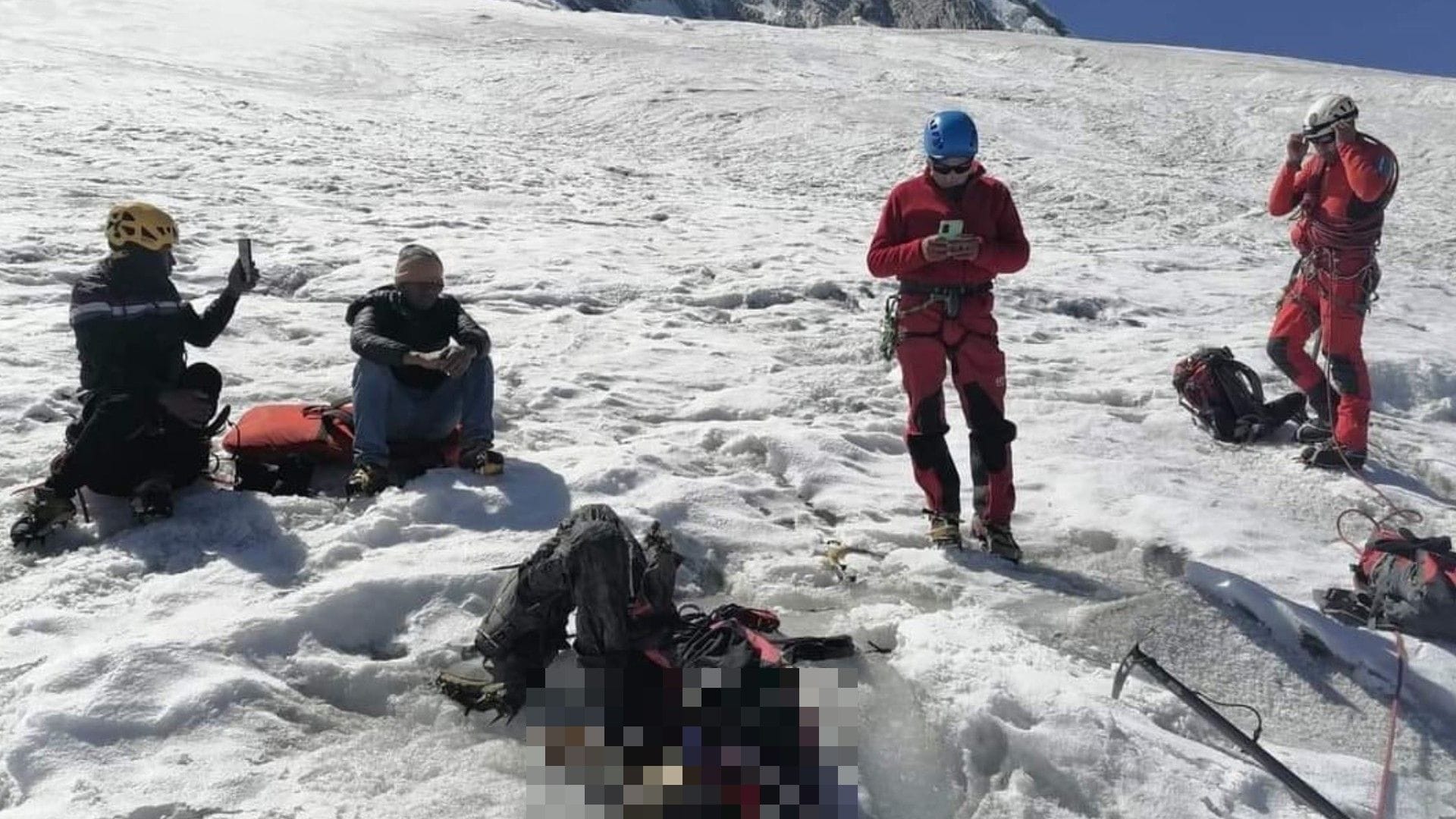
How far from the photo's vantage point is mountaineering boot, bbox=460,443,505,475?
588 cm

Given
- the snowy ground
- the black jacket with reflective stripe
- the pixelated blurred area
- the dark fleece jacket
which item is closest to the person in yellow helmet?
the black jacket with reflective stripe

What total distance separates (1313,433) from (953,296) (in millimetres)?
3416

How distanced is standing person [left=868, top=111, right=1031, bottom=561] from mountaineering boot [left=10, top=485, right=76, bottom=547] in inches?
152

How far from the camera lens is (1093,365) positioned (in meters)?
9.03

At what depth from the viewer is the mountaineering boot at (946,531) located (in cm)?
546

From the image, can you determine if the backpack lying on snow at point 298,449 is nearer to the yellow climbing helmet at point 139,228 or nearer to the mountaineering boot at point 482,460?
the mountaineering boot at point 482,460

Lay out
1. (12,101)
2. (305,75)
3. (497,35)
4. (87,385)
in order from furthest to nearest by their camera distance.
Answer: (497,35) < (305,75) < (12,101) < (87,385)

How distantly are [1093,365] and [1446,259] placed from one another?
813 centimetres

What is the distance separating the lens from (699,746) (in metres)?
3.22

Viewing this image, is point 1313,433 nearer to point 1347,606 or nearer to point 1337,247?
point 1337,247

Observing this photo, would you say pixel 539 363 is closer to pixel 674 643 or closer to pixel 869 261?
pixel 869 261

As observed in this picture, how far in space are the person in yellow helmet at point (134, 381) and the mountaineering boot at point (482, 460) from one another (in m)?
1.26

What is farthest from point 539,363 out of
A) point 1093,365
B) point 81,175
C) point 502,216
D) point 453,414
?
point 81,175

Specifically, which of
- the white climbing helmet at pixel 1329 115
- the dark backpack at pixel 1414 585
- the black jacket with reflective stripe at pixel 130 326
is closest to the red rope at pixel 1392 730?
the dark backpack at pixel 1414 585
